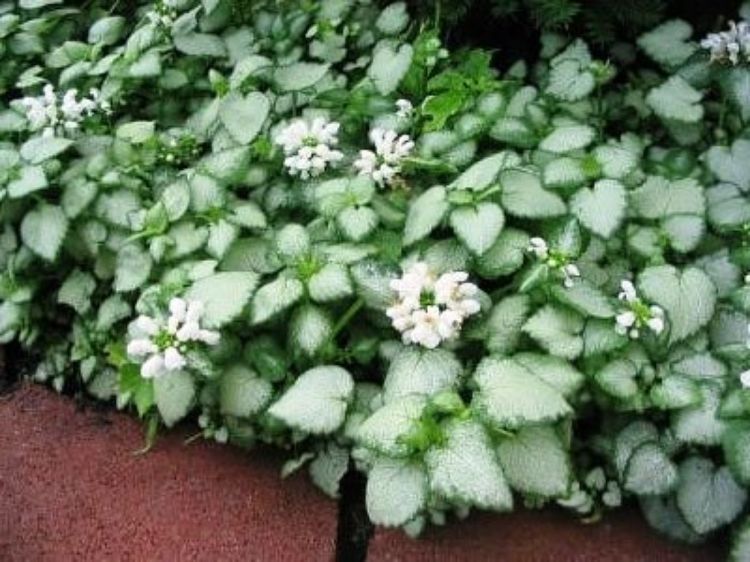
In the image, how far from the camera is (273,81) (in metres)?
1.86

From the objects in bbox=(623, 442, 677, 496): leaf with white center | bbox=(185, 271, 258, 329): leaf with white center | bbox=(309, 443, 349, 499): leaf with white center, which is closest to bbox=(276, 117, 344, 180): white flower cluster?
bbox=(185, 271, 258, 329): leaf with white center

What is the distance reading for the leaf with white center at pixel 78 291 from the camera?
1723 mm

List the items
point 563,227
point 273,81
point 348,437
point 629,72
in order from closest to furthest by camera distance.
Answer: point 348,437
point 563,227
point 273,81
point 629,72

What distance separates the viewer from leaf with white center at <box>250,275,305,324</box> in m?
1.44

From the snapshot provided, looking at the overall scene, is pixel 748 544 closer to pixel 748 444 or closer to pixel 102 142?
pixel 748 444

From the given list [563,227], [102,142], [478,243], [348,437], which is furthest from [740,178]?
[102,142]

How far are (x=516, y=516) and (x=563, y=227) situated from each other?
439 mm

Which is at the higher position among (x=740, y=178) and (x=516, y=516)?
(x=740, y=178)

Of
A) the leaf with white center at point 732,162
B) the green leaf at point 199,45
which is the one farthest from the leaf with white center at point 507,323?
the green leaf at point 199,45

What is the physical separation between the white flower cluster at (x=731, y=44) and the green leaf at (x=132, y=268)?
1080 millimetres

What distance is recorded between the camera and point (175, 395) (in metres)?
1.45

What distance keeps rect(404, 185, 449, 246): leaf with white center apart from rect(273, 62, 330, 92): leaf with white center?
0.38 m

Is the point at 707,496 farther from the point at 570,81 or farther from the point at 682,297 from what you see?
the point at 570,81

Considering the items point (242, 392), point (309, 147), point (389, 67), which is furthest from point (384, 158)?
point (242, 392)
